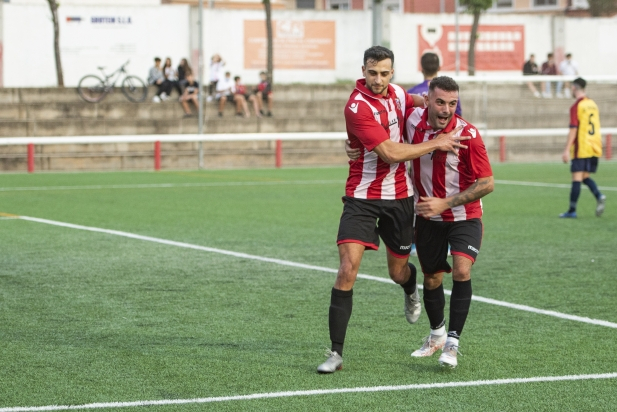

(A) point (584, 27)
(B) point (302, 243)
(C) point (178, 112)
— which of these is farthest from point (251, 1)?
(B) point (302, 243)

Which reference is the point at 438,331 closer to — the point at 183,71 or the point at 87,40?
the point at 183,71

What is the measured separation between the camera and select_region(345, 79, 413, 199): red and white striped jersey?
256 inches

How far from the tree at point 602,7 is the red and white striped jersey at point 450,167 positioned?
156 feet

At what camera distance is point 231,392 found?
574cm

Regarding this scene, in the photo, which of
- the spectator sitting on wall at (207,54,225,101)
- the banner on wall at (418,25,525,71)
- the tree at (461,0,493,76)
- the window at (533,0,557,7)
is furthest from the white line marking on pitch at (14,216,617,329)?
the window at (533,0,557,7)

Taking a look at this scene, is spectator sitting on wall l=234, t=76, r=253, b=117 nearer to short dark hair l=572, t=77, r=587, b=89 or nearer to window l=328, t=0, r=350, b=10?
short dark hair l=572, t=77, r=587, b=89

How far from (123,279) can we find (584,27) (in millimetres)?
37721

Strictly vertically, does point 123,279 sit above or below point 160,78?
below

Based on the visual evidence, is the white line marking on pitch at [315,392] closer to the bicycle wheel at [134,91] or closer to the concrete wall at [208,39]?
the bicycle wheel at [134,91]

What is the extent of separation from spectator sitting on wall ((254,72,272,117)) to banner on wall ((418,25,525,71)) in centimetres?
941

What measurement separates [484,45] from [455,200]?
3692cm

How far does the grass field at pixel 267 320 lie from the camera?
226 inches

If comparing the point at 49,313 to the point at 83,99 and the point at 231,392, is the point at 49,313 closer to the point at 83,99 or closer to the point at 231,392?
the point at 231,392

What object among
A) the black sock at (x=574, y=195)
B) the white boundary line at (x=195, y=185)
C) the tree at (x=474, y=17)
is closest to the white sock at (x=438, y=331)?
the black sock at (x=574, y=195)
